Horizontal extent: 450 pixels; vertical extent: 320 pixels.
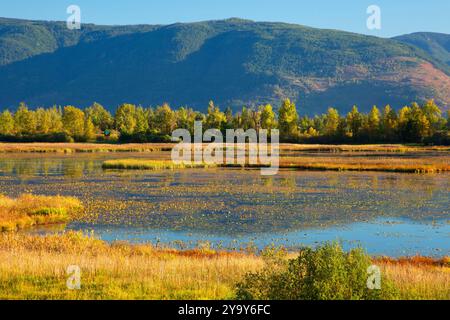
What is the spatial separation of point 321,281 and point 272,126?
6147 inches

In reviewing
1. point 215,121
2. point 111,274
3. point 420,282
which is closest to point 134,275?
point 111,274

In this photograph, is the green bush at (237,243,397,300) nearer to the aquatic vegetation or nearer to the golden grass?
the golden grass

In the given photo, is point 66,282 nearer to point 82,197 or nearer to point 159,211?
point 159,211

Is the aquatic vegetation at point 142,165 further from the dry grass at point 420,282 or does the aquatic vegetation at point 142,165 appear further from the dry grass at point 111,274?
the dry grass at point 420,282

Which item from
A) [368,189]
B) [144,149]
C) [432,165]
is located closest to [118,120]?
[144,149]

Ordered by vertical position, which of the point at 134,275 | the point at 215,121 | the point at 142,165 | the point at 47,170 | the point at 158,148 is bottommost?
the point at 134,275

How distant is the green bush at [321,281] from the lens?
573 inches

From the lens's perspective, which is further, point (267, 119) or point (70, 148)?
point (267, 119)

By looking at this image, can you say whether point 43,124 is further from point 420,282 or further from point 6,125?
point 420,282

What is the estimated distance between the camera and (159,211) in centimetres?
4144

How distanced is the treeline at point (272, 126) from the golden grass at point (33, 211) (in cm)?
11939

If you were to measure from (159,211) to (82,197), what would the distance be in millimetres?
10079

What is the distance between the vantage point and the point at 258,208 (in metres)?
43.3

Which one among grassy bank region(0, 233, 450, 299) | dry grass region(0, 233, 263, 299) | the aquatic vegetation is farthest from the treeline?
dry grass region(0, 233, 263, 299)
